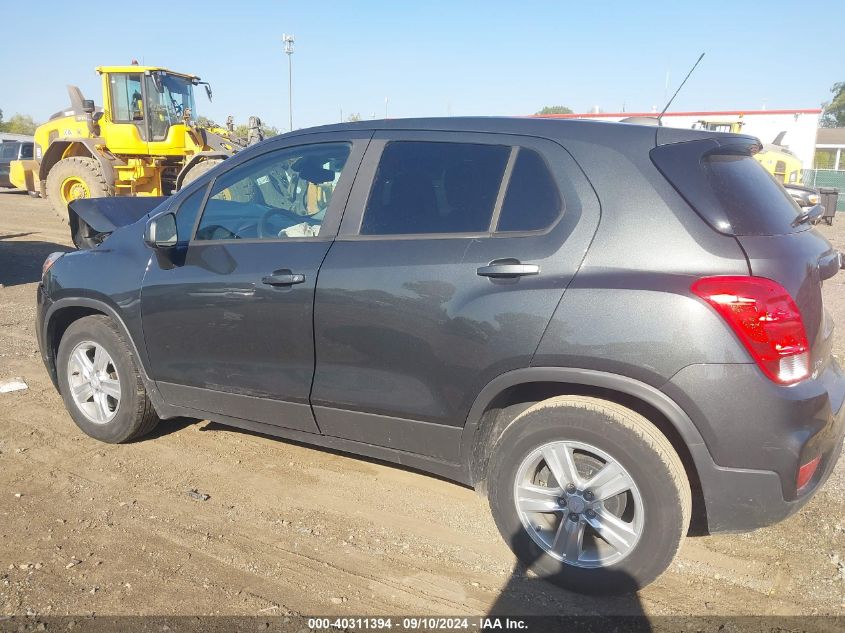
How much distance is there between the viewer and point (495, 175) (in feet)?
9.58

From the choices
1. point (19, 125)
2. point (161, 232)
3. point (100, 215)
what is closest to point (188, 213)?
point (161, 232)

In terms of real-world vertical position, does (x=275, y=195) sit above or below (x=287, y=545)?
above

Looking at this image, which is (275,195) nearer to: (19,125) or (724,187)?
(724,187)

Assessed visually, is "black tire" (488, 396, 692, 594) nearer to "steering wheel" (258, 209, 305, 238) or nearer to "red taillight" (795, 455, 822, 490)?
"red taillight" (795, 455, 822, 490)

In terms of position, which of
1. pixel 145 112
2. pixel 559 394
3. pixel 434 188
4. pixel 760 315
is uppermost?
pixel 145 112

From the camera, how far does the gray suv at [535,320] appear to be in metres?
2.44

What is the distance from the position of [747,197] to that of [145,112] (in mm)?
14487

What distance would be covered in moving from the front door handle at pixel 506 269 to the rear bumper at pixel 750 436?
2.22 feet

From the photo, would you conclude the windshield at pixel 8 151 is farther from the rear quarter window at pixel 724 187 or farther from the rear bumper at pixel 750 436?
the rear bumper at pixel 750 436

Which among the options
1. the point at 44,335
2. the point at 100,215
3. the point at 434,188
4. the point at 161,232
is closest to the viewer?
the point at 434,188

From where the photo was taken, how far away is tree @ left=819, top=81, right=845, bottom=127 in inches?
3340

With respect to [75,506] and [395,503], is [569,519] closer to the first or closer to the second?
[395,503]

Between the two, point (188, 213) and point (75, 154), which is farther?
point (75, 154)

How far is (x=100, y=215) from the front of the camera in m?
4.64
